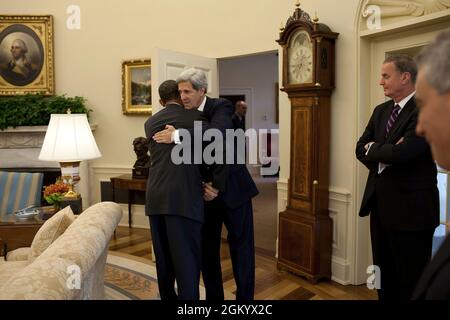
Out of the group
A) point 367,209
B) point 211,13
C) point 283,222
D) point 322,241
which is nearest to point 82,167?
point 211,13

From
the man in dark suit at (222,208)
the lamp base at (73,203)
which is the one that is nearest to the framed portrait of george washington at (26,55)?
the lamp base at (73,203)

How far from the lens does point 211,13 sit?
5.12 m

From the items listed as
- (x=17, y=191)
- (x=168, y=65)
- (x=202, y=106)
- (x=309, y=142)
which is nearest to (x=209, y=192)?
(x=202, y=106)

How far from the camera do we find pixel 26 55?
6.01 metres

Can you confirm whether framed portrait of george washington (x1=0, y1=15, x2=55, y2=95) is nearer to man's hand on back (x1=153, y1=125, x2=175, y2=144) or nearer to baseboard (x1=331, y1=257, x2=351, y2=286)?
man's hand on back (x1=153, y1=125, x2=175, y2=144)

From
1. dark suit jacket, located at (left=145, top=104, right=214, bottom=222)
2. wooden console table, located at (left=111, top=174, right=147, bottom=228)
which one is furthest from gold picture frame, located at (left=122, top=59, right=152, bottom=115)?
dark suit jacket, located at (left=145, top=104, right=214, bottom=222)

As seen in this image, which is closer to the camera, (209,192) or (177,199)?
(177,199)

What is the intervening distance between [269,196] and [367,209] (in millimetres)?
5504

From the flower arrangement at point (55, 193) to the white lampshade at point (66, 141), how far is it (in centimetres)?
30

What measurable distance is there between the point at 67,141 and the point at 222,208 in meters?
1.39

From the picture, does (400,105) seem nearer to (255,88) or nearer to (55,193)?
(55,193)

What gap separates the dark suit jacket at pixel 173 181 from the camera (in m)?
2.50

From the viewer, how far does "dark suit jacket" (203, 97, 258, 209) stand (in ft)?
8.70

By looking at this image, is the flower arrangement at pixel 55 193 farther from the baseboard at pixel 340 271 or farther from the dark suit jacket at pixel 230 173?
the baseboard at pixel 340 271
